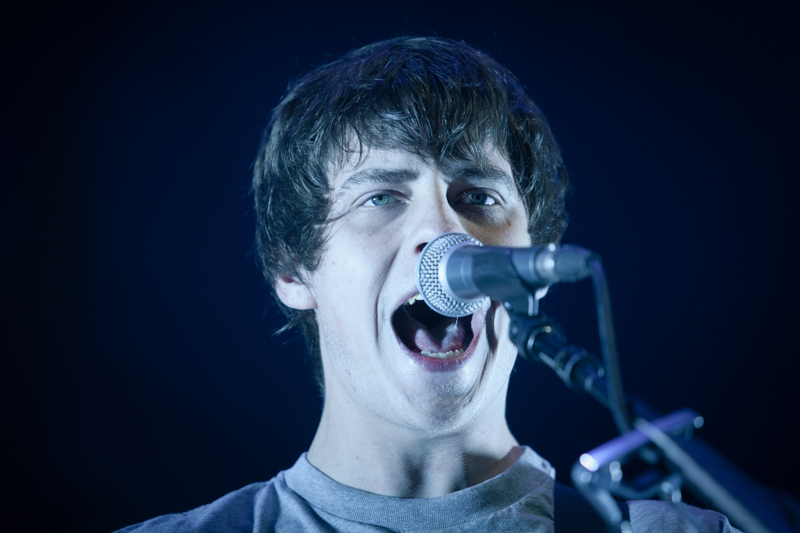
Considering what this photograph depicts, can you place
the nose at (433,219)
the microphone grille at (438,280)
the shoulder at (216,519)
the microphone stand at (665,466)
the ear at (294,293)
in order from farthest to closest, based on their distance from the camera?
1. the ear at (294,293)
2. the shoulder at (216,519)
3. the nose at (433,219)
4. the microphone grille at (438,280)
5. the microphone stand at (665,466)

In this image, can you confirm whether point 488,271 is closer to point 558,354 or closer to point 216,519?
point 558,354

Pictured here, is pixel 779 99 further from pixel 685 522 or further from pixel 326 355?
pixel 326 355

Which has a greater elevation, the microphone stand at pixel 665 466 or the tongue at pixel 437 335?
the microphone stand at pixel 665 466

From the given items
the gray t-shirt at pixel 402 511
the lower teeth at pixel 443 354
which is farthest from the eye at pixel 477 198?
the gray t-shirt at pixel 402 511

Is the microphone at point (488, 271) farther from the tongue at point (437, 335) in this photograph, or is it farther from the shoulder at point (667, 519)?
the shoulder at point (667, 519)

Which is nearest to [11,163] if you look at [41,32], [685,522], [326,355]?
[41,32]

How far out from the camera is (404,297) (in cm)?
168

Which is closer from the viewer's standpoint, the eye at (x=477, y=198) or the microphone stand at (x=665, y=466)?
the microphone stand at (x=665, y=466)

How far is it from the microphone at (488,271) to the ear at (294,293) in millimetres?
772

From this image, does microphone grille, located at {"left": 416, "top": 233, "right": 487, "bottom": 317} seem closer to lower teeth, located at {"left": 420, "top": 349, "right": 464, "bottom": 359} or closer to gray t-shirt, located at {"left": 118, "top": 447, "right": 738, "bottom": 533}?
lower teeth, located at {"left": 420, "top": 349, "right": 464, "bottom": 359}

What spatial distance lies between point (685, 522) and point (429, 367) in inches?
32.9

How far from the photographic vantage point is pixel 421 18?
99.8 inches

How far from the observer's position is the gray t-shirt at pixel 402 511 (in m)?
1.67

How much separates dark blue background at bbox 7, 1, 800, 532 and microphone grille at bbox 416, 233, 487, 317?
1.22 metres
